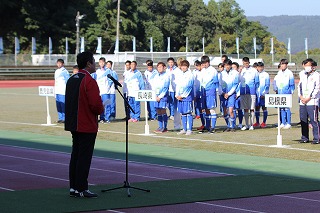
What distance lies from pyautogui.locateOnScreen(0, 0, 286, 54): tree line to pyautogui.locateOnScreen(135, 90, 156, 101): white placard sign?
65.3m

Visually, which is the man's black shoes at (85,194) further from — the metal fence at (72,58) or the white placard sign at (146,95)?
the metal fence at (72,58)

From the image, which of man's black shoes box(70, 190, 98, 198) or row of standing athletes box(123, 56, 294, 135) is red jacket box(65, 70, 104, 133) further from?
row of standing athletes box(123, 56, 294, 135)

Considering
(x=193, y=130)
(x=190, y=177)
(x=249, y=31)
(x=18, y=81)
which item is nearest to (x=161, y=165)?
(x=190, y=177)

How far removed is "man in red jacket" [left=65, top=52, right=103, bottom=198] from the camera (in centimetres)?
1158

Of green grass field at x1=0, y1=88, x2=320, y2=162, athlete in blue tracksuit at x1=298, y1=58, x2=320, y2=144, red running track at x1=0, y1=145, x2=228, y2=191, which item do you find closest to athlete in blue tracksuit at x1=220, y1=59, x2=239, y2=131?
green grass field at x1=0, y1=88, x2=320, y2=162

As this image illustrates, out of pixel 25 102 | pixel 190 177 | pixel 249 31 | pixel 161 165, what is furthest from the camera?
pixel 249 31

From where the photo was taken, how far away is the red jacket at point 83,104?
11.6 m

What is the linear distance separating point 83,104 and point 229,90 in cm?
1189

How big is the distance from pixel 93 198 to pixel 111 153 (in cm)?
640

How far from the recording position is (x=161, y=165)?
15.9 meters

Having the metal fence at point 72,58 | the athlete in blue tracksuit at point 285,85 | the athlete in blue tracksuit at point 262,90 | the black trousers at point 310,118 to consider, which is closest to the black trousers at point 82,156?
the black trousers at point 310,118

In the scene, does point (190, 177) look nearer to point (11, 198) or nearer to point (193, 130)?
point (11, 198)

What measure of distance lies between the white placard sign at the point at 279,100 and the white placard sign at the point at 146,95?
3.52 meters

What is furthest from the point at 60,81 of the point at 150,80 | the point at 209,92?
the point at 209,92
